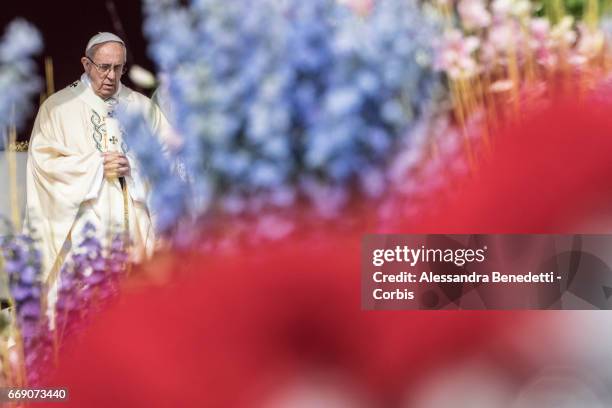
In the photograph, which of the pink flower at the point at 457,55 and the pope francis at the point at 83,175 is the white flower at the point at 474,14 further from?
the pope francis at the point at 83,175

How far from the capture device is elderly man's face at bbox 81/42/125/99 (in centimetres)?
192

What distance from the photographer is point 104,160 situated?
76.0 inches

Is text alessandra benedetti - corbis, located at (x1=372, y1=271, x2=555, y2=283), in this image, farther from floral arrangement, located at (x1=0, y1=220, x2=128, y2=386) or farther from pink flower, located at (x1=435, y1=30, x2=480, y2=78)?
floral arrangement, located at (x1=0, y1=220, x2=128, y2=386)

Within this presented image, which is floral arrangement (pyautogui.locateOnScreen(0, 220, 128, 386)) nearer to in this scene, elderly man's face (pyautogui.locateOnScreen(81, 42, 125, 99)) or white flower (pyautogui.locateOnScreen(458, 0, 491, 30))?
elderly man's face (pyautogui.locateOnScreen(81, 42, 125, 99))

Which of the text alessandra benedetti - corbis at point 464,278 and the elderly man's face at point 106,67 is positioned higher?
the elderly man's face at point 106,67

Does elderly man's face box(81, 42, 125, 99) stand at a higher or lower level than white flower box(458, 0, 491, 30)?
lower

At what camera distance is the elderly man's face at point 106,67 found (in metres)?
1.92

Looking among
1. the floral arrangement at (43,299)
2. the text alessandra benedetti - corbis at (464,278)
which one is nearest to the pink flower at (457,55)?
the text alessandra benedetti - corbis at (464,278)

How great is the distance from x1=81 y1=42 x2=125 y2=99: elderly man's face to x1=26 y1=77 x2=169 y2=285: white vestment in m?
0.04

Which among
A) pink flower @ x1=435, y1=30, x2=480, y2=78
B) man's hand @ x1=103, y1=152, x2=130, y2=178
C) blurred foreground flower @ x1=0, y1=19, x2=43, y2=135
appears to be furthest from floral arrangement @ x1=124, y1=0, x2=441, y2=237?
blurred foreground flower @ x1=0, y1=19, x2=43, y2=135

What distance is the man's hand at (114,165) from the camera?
193cm

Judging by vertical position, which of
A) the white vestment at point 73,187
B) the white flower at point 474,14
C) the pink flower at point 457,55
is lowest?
the white vestment at point 73,187

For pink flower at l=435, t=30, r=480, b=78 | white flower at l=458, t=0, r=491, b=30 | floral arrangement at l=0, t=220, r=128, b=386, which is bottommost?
floral arrangement at l=0, t=220, r=128, b=386

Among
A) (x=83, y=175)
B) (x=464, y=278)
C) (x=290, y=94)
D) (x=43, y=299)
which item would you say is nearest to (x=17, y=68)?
(x=83, y=175)
